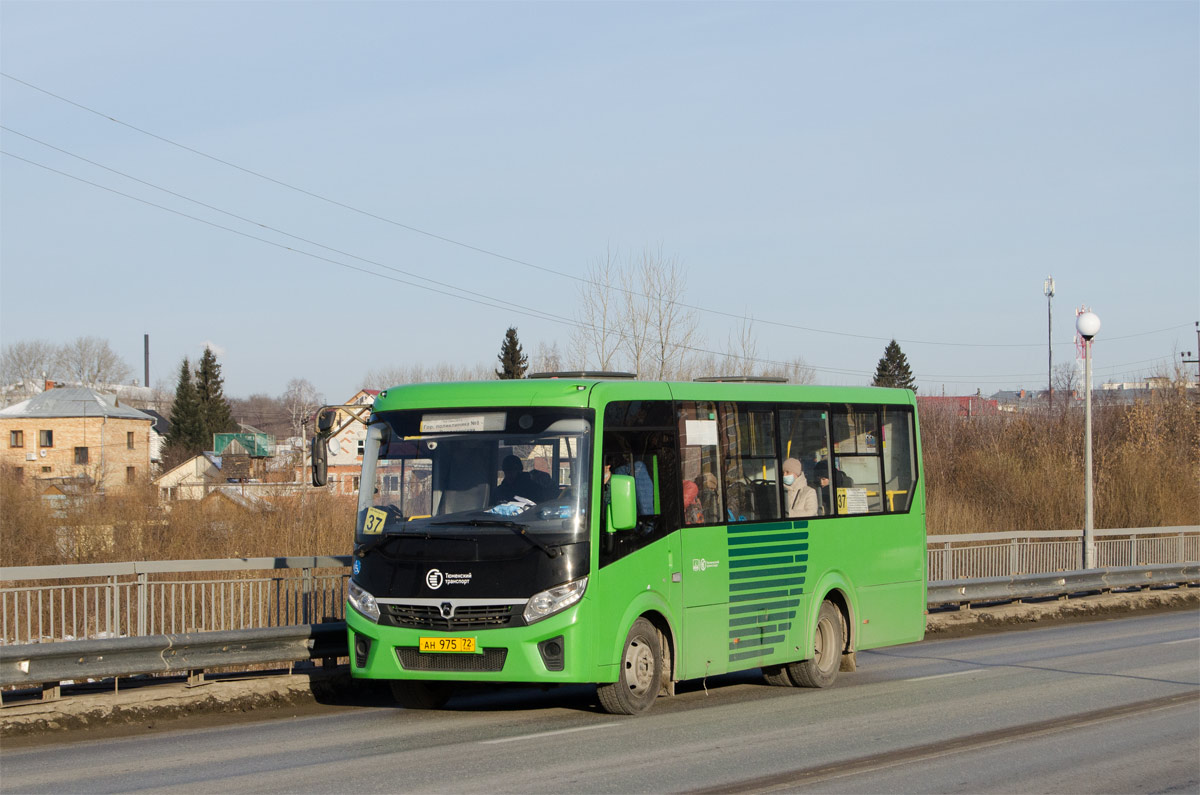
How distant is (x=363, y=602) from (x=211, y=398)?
325 ft

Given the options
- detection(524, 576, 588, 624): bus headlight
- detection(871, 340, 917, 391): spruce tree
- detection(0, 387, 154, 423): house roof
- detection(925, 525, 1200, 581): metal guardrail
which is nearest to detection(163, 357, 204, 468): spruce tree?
detection(0, 387, 154, 423): house roof

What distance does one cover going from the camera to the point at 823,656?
13664mm

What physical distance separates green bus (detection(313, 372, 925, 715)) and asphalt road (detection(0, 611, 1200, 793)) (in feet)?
1.76

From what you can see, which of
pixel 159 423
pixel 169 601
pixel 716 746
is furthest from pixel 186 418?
pixel 716 746

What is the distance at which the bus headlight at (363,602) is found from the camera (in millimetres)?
10984

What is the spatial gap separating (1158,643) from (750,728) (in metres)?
10.1

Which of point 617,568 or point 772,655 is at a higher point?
point 617,568

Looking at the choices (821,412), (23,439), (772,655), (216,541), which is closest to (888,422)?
(821,412)

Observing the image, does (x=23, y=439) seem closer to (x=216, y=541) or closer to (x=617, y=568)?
(x=216, y=541)

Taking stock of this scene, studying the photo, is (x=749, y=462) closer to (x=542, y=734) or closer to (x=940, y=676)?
(x=940, y=676)

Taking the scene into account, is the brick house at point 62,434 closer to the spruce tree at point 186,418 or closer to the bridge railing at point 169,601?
the spruce tree at point 186,418

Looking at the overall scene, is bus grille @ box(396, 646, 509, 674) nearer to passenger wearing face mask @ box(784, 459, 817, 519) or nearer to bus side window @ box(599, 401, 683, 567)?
bus side window @ box(599, 401, 683, 567)

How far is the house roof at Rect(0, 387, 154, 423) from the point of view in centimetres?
10538

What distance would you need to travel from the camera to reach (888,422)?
49.2 ft
